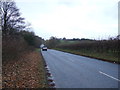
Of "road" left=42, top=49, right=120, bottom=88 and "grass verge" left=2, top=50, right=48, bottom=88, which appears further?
"road" left=42, top=49, right=120, bottom=88

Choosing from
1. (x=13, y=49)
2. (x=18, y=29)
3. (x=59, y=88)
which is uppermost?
(x=18, y=29)

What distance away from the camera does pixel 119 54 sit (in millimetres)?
29969

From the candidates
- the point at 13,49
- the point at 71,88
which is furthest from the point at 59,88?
the point at 13,49

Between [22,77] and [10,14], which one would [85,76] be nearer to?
[22,77]

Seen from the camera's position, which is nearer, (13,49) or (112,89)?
(112,89)

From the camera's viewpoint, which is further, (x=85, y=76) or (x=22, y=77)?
(x=85, y=76)

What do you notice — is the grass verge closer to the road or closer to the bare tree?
the road

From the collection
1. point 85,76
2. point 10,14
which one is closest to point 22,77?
point 85,76

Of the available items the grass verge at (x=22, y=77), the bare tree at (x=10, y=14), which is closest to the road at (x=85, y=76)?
the grass verge at (x=22, y=77)

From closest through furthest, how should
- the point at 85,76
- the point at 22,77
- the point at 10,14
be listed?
the point at 22,77
the point at 85,76
the point at 10,14

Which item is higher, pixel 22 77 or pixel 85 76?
pixel 22 77

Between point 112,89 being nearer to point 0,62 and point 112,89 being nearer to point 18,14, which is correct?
point 0,62

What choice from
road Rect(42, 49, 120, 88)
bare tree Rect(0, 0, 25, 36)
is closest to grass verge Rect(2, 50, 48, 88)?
road Rect(42, 49, 120, 88)

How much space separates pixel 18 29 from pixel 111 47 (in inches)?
856
